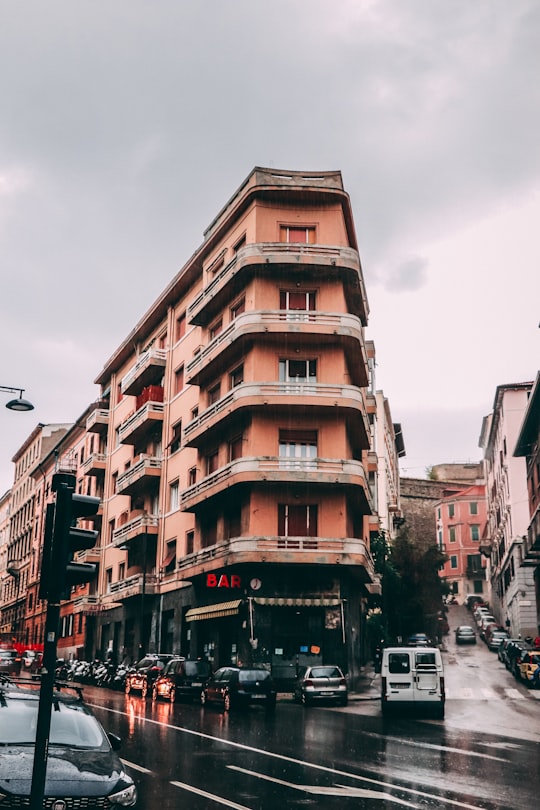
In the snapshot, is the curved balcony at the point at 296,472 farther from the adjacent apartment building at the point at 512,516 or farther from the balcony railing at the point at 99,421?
the balcony railing at the point at 99,421

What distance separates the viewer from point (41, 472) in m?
80.0

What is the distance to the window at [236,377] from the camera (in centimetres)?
3747

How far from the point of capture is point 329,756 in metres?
15.2

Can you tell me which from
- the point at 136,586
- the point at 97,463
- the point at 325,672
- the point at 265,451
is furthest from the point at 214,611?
the point at 97,463

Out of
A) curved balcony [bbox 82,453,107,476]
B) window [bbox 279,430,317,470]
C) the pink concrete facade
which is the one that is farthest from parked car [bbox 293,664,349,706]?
the pink concrete facade

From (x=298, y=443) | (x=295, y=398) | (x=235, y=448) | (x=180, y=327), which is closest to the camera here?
(x=295, y=398)

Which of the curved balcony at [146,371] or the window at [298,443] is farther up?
the curved balcony at [146,371]

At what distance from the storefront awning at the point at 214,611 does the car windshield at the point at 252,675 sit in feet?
23.9

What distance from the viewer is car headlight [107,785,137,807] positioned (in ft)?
25.9

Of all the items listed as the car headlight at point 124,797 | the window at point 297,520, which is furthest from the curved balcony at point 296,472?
the car headlight at point 124,797

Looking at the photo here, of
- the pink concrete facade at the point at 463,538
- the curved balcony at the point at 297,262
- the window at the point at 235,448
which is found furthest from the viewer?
the pink concrete facade at the point at 463,538

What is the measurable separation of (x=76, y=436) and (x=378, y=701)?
44.7m

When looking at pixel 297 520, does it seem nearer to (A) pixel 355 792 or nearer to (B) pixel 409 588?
(A) pixel 355 792

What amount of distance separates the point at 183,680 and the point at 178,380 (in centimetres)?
1983
